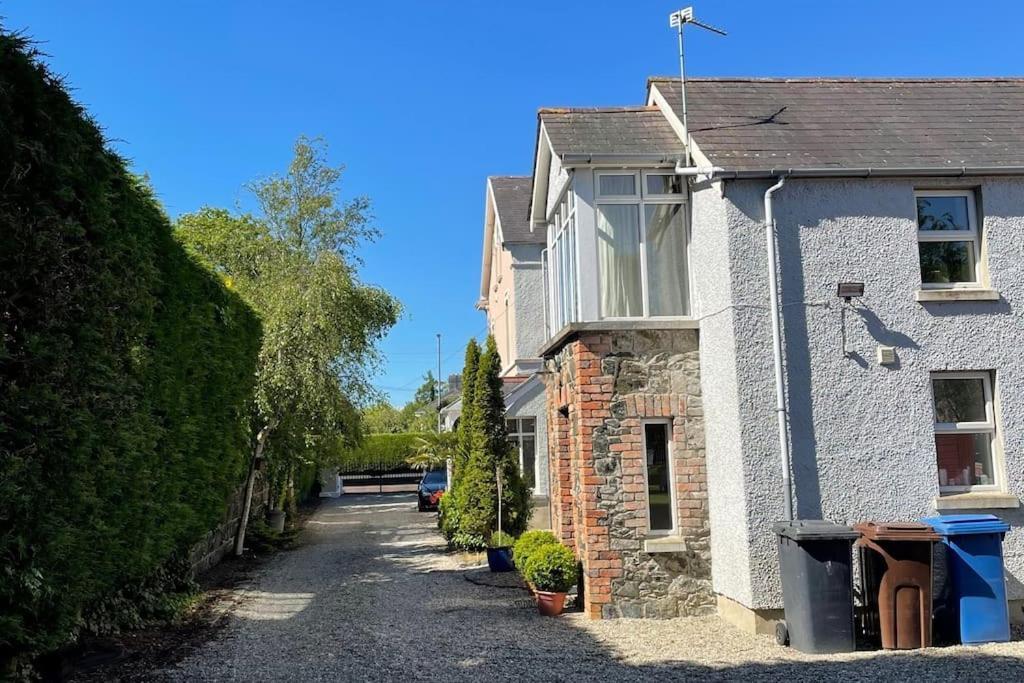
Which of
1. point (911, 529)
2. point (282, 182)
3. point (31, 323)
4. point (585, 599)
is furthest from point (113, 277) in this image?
point (282, 182)

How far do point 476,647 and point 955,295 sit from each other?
685cm

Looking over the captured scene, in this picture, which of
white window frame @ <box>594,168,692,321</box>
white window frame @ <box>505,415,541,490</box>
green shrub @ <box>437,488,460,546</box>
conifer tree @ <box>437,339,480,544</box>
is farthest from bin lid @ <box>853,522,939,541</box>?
white window frame @ <box>505,415,541,490</box>

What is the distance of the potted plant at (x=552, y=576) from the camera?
35.0 feet

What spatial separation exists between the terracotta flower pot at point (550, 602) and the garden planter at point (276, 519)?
11145mm

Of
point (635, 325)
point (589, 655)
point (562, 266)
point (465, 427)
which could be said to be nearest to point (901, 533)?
point (589, 655)

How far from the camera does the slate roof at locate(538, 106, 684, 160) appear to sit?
10.8 meters

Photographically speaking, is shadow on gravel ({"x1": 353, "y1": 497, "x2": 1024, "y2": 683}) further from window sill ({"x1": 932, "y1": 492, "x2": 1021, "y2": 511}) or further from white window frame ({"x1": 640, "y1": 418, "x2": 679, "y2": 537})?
window sill ({"x1": 932, "y1": 492, "x2": 1021, "y2": 511})

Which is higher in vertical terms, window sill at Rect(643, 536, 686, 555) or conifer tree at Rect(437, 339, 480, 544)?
conifer tree at Rect(437, 339, 480, 544)

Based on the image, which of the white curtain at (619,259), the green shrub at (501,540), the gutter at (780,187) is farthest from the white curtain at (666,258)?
the green shrub at (501,540)

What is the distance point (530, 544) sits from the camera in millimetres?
11828

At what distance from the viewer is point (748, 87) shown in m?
12.1

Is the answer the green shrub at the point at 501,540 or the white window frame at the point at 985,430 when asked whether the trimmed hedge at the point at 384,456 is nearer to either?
the green shrub at the point at 501,540

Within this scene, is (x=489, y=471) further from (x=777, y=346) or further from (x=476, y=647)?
(x=777, y=346)

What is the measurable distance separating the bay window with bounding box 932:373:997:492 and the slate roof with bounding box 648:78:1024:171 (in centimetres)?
264
